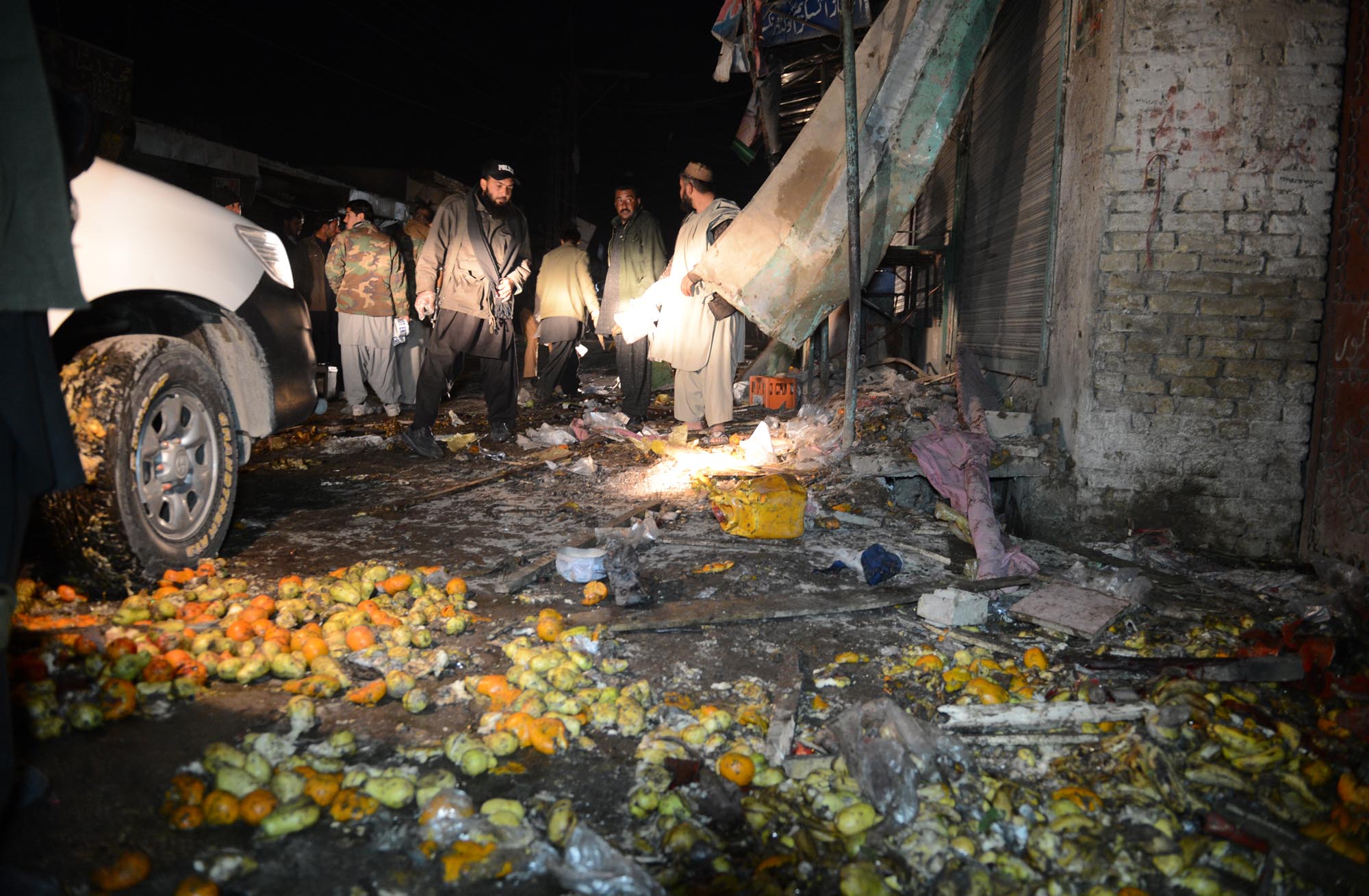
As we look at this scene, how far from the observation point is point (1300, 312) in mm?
4121

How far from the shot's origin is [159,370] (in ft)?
9.80

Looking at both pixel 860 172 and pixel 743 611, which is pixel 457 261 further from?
pixel 743 611

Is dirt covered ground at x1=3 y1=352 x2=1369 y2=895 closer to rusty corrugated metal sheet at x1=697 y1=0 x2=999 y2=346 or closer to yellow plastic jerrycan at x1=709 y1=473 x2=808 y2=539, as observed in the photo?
yellow plastic jerrycan at x1=709 y1=473 x2=808 y2=539

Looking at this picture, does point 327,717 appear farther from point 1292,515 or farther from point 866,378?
point 866,378

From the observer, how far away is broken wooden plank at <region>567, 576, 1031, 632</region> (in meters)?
3.07

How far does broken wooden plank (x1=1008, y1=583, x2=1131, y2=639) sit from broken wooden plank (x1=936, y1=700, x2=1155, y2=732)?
0.66 m

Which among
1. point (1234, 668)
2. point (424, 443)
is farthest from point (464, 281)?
point (1234, 668)

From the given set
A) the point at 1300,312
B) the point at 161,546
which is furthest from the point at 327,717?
the point at 1300,312

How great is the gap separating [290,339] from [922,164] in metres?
4.76

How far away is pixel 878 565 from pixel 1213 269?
2650mm

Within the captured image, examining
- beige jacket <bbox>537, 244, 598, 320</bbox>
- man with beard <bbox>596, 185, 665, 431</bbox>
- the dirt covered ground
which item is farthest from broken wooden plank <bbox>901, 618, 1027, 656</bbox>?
beige jacket <bbox>537, 244, 598, 320</bbox>

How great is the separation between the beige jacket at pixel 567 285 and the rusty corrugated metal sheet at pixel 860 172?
3.47 metres

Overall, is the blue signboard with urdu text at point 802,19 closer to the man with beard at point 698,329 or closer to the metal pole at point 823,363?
the man with beard at point 698,329

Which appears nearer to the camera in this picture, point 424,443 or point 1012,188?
point 424,443
